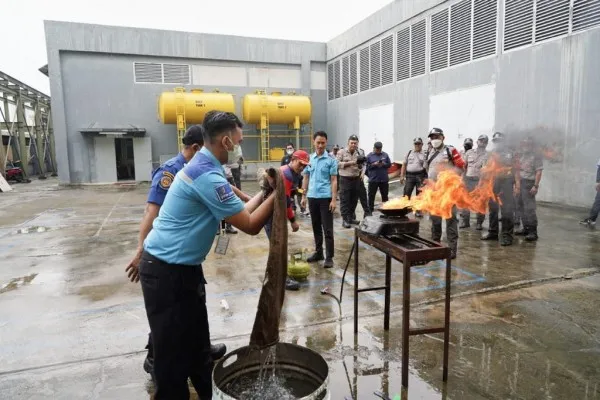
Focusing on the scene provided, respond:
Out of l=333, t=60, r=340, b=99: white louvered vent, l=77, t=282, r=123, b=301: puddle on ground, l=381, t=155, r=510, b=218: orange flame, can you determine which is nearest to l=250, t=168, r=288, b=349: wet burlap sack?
l=381, t=155, r=510, b=218: orange flame

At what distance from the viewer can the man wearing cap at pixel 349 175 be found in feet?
26.5

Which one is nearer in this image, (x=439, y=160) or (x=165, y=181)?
(x=165, y=181)

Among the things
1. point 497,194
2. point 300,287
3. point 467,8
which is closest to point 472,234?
point 497,194

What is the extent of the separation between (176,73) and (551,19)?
1472 centimetres

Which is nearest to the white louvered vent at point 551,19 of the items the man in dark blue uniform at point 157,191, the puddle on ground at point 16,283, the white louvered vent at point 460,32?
the white louvered vent at point 460,32

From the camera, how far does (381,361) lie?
317 centimetres

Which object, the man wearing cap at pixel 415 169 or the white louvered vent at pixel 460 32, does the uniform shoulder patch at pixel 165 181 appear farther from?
the white louvered vent at pixel 460 32

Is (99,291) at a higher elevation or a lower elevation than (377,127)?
lower

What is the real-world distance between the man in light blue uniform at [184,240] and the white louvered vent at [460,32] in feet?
37.9

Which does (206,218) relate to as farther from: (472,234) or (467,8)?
(467,8)

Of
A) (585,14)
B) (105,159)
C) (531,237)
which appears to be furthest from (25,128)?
(585,14)

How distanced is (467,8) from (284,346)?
12384 mm

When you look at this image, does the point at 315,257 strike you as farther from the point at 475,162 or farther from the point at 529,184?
the point at 529,184

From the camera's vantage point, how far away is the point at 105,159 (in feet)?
59.5
